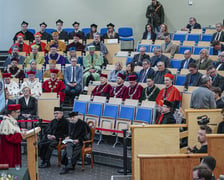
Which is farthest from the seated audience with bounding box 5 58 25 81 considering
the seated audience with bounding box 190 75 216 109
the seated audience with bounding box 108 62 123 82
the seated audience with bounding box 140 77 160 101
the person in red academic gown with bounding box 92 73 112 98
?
the seated audience with bounding box 190 75 216 109

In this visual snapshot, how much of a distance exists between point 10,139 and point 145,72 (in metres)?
4.82

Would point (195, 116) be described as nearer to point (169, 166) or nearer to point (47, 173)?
point (169, 166)

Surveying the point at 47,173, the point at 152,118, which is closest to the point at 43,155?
the point at 47,173

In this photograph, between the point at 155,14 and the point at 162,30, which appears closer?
the point at 162,30

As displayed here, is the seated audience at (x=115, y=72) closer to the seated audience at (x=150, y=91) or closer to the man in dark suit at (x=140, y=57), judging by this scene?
the man in dark suit at (x=140, y=57)

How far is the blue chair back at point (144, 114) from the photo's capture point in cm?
951

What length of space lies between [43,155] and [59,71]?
12.2 ft

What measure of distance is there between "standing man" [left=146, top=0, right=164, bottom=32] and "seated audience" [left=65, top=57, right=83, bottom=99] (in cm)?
523

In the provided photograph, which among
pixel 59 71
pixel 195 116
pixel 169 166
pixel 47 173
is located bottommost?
pixel 47 173

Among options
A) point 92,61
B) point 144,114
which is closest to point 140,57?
point 92,61

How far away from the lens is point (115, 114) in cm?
999

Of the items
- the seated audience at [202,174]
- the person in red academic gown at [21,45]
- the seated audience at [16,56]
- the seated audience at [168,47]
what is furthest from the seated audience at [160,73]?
the seated audience at [202,174]

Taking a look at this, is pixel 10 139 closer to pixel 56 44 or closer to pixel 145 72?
pixel 145 72

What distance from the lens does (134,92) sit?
1058cm
